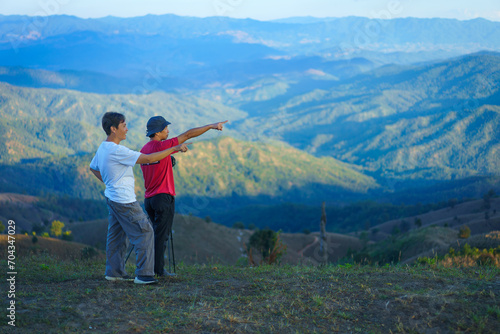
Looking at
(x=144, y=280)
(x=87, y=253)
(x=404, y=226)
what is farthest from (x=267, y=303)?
(x=404, y=226)

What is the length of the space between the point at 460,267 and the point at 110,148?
25.0ft

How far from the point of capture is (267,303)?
21.2ft

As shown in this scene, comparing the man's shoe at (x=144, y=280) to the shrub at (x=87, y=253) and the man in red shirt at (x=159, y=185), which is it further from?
the shrub at (x=87, y=253)

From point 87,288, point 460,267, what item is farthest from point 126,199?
point 460,267

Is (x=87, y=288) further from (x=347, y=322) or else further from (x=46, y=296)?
(x=347, y=322)

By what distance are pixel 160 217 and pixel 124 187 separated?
1.01 metres

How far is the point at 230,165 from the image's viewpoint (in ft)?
626

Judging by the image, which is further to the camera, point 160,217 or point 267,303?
point 160,217

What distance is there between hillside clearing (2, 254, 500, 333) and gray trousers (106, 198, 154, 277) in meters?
0.35

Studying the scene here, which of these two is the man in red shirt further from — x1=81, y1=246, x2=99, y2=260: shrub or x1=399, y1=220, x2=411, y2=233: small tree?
x1=399, y1=220, x2=411, y2=233: small tree

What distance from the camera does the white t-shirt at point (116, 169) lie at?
669 centimetres

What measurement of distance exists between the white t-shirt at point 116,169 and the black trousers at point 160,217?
551 mm

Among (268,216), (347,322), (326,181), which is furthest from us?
(326,181)

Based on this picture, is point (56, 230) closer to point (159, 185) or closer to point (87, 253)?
point (87, 253)
